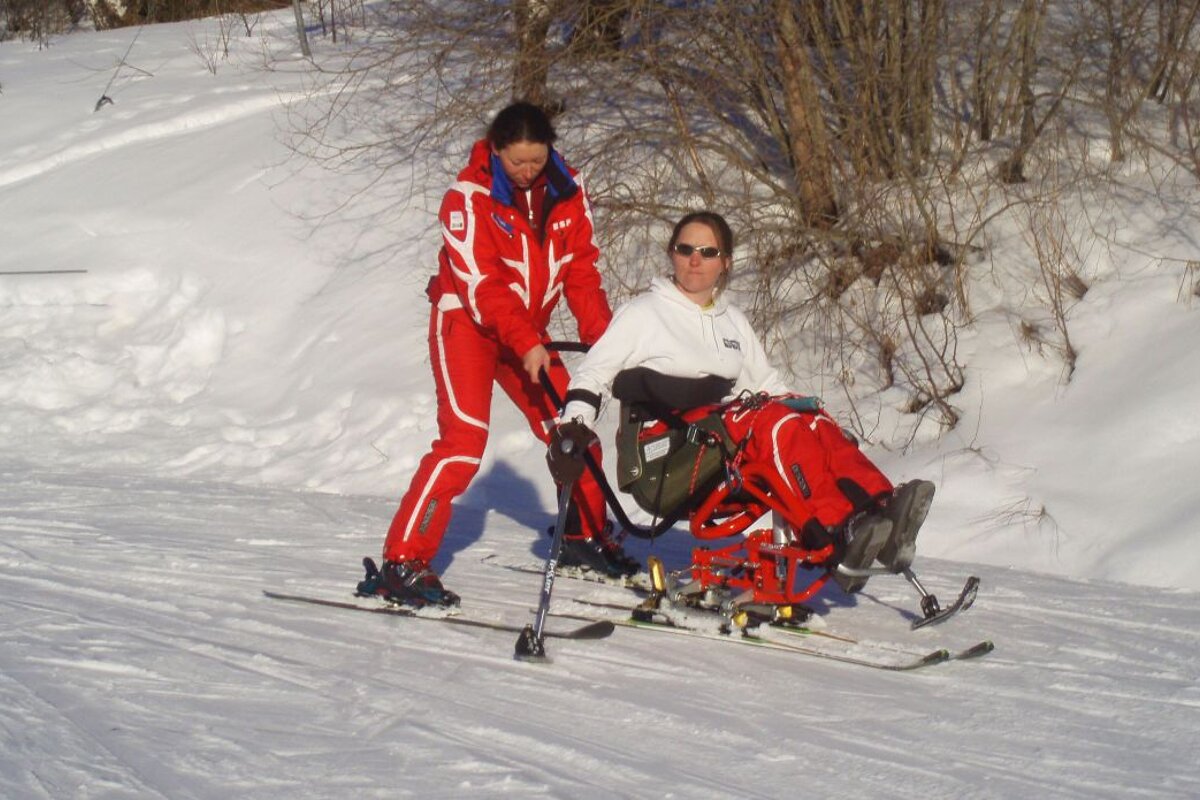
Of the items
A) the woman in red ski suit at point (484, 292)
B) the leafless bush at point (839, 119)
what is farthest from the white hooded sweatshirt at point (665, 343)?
the leafless bush at point (839, 119)

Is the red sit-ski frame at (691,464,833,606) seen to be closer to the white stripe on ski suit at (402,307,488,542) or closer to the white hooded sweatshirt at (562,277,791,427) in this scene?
the white hooded sweatshirt at (562,277,791,427)

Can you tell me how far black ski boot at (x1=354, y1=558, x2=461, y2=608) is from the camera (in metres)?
5.14

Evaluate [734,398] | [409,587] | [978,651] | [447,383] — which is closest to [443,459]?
[447,383]

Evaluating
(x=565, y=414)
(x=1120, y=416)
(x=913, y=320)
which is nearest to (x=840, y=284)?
(x=913, y=320)

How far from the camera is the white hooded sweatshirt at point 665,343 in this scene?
4.90 m

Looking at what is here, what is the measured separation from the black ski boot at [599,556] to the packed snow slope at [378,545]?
17cm

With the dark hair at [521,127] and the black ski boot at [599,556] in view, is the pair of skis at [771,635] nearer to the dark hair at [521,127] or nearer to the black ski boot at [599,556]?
the black ski boot at [599,556]

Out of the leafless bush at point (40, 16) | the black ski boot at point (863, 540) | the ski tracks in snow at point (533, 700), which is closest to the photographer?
the ski tracks in snow at point (533, 700)

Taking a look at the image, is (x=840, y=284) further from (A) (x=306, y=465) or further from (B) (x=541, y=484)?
(A) (x=306, y=465)

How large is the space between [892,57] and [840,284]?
5.53 ft

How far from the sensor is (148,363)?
1122 centimetres

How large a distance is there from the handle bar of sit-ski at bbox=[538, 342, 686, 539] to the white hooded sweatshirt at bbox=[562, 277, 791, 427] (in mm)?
275

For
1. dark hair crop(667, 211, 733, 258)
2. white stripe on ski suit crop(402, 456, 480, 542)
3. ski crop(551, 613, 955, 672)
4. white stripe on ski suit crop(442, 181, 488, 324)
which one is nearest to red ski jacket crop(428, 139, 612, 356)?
white stripe on ski suit crop(442, 181, 488, 324)

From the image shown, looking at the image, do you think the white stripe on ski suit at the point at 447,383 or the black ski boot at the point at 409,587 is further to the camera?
the white stripe on ski suit at the point at 447,383
